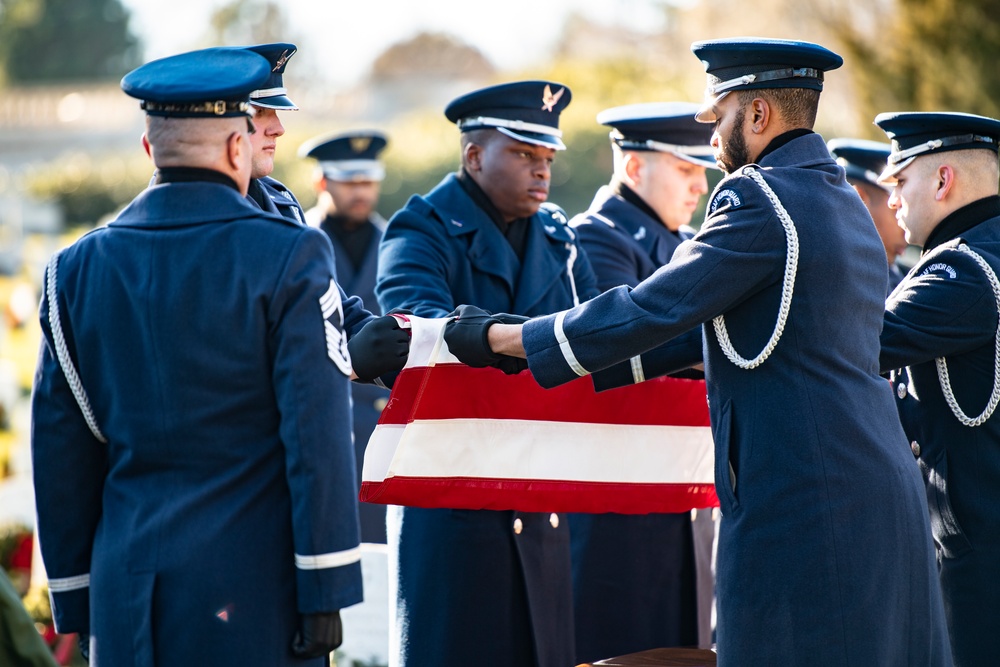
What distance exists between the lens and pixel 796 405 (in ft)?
10.3

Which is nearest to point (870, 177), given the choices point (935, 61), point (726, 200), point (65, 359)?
point (726, 200)

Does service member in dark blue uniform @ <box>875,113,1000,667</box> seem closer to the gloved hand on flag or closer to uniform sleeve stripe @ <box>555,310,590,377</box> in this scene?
uniform sleeve stripe @ <box>555,310,590,377</box>

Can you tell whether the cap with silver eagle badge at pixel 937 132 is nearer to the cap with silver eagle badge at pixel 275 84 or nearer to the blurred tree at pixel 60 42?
the cap with silver eagle badge at pixel 275 84

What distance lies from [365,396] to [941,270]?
3923mm

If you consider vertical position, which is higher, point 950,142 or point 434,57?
point 434,57

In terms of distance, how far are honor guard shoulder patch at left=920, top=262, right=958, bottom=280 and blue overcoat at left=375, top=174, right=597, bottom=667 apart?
126cm

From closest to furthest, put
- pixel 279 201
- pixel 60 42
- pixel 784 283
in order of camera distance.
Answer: pixel 784 283, pixel 279 201, pixel 60 42

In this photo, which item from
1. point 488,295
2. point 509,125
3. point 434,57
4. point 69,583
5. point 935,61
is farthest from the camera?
point 434,57

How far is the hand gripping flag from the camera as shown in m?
3.86

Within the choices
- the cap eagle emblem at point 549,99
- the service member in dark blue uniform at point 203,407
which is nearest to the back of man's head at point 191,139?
the service member in dark blue uniform at point 203,407

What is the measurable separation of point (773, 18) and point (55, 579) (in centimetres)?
2591

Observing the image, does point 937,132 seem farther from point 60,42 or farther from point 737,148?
point 60,42

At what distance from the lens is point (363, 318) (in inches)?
157

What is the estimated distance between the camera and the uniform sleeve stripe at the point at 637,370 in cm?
378
